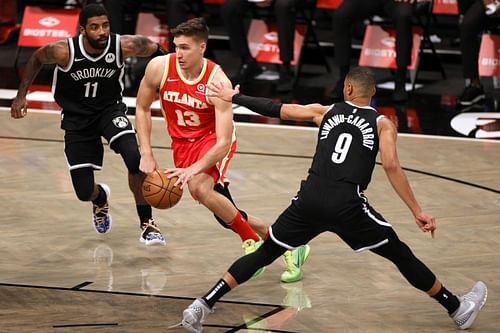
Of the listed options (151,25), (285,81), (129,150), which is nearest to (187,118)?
(129,150)

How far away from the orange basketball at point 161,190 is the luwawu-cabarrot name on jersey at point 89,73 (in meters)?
1.24

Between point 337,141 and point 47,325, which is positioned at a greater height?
point 337,141

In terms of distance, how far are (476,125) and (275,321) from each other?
→ 5.67 meters

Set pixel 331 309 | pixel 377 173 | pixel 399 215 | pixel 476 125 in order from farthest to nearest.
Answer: pixel 476 125
pixel 377 173
pixel 399 215
pixel 331 309

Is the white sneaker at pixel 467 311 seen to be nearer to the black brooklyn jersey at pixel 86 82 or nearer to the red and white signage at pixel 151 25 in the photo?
the black brooklyn jersey at pixel 86 82

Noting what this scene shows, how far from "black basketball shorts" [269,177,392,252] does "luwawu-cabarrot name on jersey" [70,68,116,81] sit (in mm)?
2230

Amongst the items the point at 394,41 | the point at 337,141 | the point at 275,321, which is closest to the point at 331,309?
the point at 275,321

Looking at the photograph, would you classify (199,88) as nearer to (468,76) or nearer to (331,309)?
(331,309)

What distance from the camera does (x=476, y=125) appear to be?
11.4 m

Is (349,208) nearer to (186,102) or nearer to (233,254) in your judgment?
(186,102)

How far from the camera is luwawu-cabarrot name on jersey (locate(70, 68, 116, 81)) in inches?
307

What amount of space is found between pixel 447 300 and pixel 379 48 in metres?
7.26

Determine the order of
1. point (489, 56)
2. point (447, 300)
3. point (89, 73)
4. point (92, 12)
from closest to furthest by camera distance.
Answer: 1. point (447, 300)
2. point (92, 12)
3. point (89, 73)
4. point (489, 56)

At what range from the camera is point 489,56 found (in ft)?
41.1
